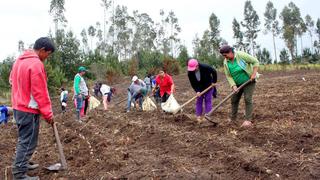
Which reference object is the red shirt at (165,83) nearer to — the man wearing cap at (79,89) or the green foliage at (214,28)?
the man wearing cap at (79,89)

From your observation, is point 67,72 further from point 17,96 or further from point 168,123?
point 17,96

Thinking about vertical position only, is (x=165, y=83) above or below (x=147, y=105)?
above

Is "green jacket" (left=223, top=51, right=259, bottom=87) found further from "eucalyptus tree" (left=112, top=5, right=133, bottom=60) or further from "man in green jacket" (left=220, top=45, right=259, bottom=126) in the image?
"eucalyptus tree" (left=112, top=5, right=133, bottom=60)

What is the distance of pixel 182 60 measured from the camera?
1804 inches

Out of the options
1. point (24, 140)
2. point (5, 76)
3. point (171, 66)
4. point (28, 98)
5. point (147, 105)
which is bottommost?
point (147, 105)

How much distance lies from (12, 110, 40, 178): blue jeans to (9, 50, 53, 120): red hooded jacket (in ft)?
0.28

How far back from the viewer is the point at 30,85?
500 centimetres

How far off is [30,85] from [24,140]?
0.67 m

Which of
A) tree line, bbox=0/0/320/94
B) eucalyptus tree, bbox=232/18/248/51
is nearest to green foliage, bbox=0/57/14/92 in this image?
tree line, bbox=0/0/320/94

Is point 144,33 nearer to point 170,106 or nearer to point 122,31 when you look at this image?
point 122,31

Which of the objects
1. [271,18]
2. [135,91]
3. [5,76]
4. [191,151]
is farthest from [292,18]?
[191,151]

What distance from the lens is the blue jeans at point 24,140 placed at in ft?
16.7

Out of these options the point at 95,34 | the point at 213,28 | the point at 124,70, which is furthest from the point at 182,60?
the point at 95,34

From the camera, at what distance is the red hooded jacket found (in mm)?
4941
